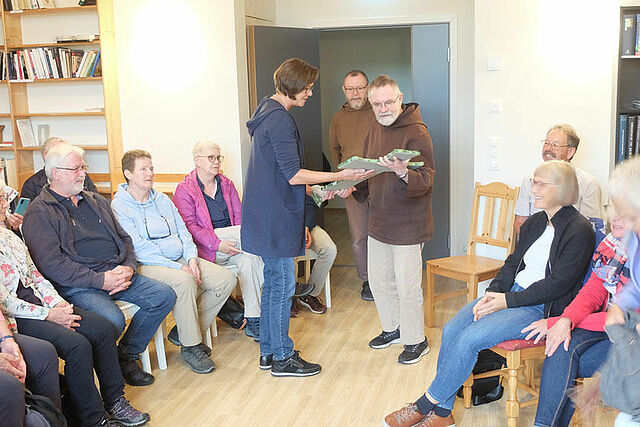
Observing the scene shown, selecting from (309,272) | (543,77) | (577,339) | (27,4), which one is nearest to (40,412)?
(577,339)

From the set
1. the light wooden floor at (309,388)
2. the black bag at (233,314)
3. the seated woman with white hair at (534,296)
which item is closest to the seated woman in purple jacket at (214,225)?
the black bag at (233,314)

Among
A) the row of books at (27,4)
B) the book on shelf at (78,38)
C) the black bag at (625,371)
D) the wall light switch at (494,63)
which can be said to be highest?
the row of books at (27,4)

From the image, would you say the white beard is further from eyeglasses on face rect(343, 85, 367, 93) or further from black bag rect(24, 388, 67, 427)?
black bag rect(24, 388, 67, 427)

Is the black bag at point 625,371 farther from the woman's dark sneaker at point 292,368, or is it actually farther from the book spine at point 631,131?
the book spine at point 631,131

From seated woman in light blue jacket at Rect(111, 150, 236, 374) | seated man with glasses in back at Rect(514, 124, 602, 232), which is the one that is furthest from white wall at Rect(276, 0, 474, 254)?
seated woman in light blue jacket at Rect(111, 150, 236, 374)

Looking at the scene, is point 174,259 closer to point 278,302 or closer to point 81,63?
point 278,302

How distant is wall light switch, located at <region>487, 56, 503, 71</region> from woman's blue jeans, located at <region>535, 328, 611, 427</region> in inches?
88.7

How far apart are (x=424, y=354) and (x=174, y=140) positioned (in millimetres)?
2621

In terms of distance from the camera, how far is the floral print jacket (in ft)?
9.90

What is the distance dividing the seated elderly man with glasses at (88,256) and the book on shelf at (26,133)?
2423mm

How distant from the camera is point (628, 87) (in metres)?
4.54

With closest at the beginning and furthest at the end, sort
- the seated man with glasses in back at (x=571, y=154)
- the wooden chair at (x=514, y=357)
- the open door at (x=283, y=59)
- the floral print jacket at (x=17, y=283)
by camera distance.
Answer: the wooden chair at (x=514, y=357) < the floral print jacket at (x=17, y=283) < the seated man with glasses in back at (x=571, y=154) < the open door at (x=283, y=59)

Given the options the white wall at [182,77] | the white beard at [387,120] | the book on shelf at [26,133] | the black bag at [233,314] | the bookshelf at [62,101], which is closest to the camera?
the white beard at [387,120]

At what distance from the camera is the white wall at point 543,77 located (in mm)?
4336
